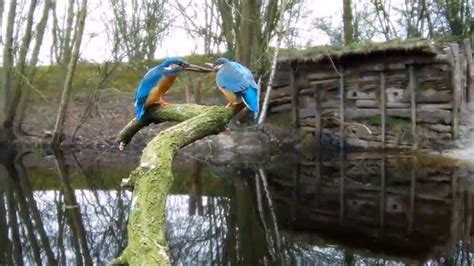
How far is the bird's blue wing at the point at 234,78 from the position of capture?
246 centimetres

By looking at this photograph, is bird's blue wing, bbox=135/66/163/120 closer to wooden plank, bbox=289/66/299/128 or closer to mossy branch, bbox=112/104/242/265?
mossy branch, bbox=112/104/242/265

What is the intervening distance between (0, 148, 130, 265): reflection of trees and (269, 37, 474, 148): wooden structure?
23.3 ft

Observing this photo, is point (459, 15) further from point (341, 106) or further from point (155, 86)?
point (155, 86)

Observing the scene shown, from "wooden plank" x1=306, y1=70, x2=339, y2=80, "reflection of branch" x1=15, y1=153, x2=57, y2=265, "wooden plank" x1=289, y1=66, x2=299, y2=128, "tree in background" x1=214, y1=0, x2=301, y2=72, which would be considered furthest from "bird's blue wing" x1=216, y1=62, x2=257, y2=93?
"wooden plank" x1=289, y1=66, x2=299, y2=128

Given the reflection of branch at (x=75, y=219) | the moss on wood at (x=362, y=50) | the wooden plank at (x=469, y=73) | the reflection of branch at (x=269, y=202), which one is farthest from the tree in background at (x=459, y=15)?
the reflection of branch at (x=75, y=219)

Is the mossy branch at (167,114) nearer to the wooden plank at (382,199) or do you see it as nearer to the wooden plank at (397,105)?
the wooden plank at (382,199)

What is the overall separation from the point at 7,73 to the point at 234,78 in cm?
1595

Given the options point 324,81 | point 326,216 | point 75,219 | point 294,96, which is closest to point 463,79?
point 324,81

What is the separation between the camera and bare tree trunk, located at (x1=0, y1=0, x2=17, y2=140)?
16672mm

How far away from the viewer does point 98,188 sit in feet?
35.1

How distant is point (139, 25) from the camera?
18094mm

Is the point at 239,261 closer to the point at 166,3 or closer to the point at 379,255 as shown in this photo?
the point at 379,255

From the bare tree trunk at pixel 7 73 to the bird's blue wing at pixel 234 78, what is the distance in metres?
15.5

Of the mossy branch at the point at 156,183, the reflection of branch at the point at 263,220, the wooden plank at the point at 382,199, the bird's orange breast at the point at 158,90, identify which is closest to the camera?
the mossy branch at the point at 156,183
